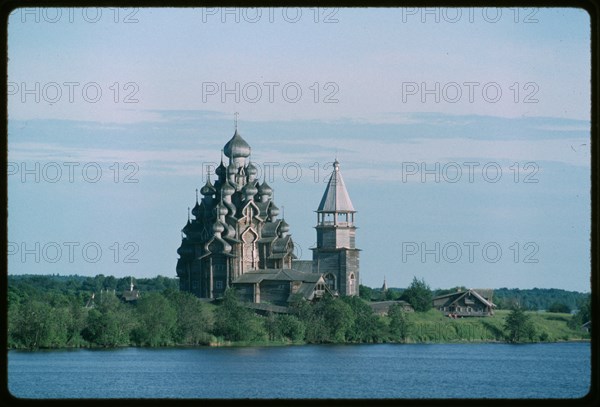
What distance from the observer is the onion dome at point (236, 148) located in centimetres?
5122

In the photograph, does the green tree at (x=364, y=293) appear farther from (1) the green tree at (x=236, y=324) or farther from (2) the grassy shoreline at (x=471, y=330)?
(1) the green tree at (x=236, y=324)

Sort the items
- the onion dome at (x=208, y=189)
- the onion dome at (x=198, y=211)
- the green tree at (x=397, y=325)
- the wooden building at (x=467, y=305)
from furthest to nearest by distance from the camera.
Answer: the wooden building at (x=467, y=305), the onion dome at (x=208, y=189), the onion dome at (x=198, y=211), the green tree at (x=397, y=325)

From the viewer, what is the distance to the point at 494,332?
48.5 metres

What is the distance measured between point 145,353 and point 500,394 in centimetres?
1325

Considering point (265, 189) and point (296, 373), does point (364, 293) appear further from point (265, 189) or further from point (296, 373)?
point (296, 373)

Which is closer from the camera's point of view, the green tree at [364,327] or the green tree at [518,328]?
the green tree at [364,327]

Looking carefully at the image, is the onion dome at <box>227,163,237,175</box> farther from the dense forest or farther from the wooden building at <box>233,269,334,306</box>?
the dense forest

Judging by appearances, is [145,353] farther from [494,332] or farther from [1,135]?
[1,135]

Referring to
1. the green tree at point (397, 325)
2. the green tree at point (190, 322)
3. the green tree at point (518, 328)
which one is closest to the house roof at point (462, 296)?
the green tree at point (518, 328)

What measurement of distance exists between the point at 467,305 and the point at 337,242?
20.0 feet

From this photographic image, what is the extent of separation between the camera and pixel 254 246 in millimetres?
49750

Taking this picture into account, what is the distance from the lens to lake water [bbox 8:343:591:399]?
23.6m

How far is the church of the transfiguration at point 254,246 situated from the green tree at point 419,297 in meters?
2.35

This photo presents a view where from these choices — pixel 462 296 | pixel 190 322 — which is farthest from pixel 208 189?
pixel 190 322
